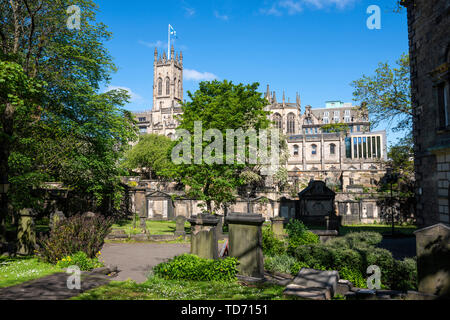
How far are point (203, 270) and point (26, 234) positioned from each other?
906cm

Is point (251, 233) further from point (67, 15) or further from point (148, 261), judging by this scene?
point (67, 15)

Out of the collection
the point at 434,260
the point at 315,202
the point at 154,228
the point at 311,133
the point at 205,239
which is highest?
the point at 311,133

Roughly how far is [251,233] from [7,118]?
392 inches

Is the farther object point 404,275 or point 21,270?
point 21,270

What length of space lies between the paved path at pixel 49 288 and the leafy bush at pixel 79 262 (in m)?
0.76

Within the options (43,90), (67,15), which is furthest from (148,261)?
(67,15)

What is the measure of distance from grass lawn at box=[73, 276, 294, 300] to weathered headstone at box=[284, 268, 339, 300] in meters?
0.50

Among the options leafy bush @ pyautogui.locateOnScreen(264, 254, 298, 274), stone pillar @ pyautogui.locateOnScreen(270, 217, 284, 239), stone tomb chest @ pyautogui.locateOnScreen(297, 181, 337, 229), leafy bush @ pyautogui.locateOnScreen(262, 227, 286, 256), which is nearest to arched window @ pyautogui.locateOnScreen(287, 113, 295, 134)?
stone tomb chest @ pyautogui.locateOnScreen(297, 181, 337, 229)

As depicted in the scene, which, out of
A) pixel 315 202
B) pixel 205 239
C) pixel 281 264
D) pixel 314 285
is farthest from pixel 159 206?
pixel 314 285

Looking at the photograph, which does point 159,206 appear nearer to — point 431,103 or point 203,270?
point 203,270

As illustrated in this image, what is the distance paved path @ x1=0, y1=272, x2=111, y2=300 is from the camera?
23.5 ft

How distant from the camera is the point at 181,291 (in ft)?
24.9
